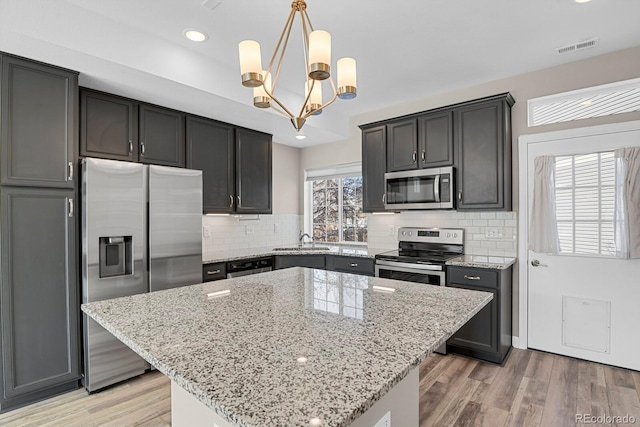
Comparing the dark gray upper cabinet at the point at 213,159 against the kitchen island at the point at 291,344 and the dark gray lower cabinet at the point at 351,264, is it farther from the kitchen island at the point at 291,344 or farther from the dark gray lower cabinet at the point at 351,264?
the kitchen island at the point at 291,344

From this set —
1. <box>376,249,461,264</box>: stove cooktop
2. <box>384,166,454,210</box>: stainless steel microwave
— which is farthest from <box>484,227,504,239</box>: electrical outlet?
<box>384,166,454,210</box>: stainless steel microwave

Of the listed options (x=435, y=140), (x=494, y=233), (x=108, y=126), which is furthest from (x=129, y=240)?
(x=494, y=233)

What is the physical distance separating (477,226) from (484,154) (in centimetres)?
77

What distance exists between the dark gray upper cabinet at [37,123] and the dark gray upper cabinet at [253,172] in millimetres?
1641

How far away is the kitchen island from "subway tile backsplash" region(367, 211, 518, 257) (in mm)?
1915

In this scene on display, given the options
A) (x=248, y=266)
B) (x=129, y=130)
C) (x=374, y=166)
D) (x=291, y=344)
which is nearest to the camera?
(x=291, y=344)

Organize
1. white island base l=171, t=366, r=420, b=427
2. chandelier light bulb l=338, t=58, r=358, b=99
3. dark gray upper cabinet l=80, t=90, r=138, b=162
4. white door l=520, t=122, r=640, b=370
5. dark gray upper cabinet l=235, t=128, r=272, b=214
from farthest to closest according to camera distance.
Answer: dark gray upper cabinet l=235, t=128, r=272, b=214
white door l=520, t=122, r=640, b=370
dark gray upper cabinet l=80, t=90, r=138, b=162
chandelier light bulb l=338, t=58, r=358, b=99
white island base l=171, t=366, r=420, b=427

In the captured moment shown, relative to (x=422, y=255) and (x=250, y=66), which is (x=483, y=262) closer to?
(x=422, y=255)

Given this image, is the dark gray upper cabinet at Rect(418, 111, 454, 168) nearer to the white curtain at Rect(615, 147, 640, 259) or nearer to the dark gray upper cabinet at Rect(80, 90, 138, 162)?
the white curtain at Rect(615, 147, 640, 259)

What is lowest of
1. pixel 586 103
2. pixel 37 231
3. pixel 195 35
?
pixel 37 231

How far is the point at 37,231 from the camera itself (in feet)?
7.39

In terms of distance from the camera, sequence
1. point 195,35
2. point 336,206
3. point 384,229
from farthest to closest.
→ point 336,206
point 384,229
point 195,35

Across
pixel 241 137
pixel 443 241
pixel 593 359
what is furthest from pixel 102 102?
pixel 593 359

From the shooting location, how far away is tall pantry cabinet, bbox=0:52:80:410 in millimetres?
2139
